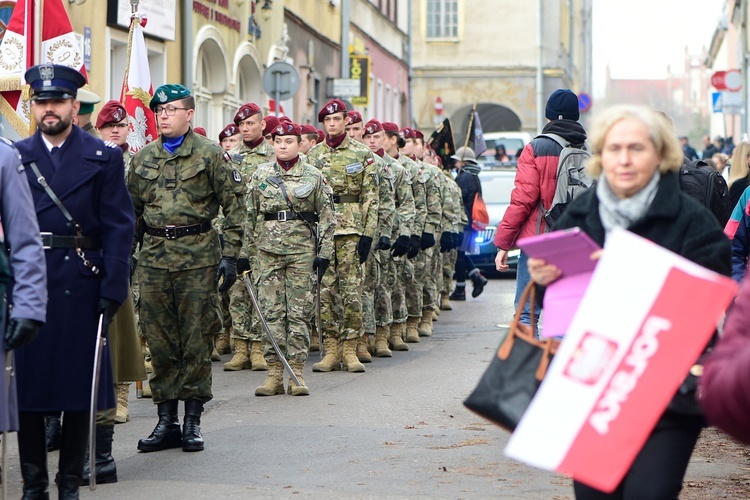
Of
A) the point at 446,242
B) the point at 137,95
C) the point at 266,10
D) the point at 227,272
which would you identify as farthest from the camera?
the point at 266,10

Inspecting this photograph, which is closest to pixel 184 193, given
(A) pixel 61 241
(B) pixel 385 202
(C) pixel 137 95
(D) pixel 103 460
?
(D) pixel 103 460

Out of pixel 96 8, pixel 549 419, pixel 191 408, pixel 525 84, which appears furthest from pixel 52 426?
pixel 525 84

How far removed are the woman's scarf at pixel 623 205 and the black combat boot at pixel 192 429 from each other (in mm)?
4139

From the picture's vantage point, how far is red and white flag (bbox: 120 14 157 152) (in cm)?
1263

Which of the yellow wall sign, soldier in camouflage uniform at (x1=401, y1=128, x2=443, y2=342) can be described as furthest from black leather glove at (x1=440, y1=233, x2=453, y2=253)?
the yellow wall sign

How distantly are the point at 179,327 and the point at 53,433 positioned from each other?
937 mm

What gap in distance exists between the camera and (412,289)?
15.0 m

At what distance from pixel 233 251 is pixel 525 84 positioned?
5272 cm

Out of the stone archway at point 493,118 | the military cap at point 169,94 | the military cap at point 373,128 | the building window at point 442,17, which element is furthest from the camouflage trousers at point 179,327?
the building window at point 442,17

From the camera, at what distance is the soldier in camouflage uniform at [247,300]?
1235cm

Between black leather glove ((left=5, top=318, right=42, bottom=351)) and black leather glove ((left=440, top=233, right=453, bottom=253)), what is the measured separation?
1081 centimetres

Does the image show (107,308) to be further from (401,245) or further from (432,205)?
(432,205)

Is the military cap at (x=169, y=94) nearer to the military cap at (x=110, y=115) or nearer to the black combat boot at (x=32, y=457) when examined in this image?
the military cap at (x=110, y=115)

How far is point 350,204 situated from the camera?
476 inches
